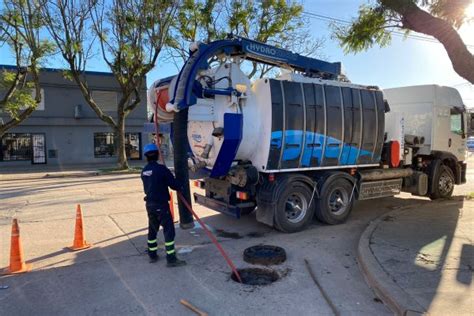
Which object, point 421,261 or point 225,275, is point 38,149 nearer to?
point 225,275

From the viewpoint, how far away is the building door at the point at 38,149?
26.3m

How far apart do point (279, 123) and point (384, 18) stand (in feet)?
12.8

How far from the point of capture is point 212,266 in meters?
5.59

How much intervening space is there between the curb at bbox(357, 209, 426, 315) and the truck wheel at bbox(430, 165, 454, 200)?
519 cm

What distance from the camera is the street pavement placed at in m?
4.33

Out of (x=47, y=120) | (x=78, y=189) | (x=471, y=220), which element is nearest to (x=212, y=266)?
(x=471, y=220)

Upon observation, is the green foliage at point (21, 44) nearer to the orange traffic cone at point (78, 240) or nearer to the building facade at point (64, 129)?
the building facade at point (64, 129)

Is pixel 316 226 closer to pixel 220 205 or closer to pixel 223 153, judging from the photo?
pixel 220 205

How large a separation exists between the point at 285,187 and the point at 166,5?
15976 millimetres

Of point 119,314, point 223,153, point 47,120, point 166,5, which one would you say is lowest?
point 119,314

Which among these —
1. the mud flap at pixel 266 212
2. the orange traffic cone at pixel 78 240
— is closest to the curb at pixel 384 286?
the mud flap at pixel 266 212

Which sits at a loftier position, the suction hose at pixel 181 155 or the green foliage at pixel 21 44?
the green foliage at pixel 21 44

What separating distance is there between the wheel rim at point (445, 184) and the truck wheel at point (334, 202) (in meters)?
3.65

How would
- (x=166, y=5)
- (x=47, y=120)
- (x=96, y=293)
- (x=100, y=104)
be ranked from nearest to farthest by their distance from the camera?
(x=96, y=293), (x=166, y=5), (x=47, y=120), (x=100, y=104)
